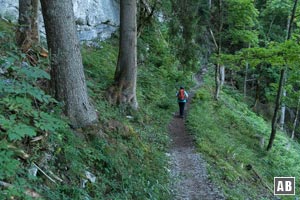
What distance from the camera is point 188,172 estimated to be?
364 inches

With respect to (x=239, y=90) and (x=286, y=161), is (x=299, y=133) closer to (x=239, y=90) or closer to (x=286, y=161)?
(x=239, y=90)

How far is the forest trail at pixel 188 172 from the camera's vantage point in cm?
782

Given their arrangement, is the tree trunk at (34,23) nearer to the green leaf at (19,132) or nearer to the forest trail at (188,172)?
the forest trail at (188,172)

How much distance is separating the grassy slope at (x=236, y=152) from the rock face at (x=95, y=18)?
260 inches

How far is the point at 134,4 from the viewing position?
11148mm

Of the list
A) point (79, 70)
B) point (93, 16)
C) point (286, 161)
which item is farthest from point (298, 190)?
point (93, 16)

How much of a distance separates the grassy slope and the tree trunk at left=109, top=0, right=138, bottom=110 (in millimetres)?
3131

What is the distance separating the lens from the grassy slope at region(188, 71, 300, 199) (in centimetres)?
966

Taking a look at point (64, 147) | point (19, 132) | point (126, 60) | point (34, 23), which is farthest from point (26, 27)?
point (19, 132)

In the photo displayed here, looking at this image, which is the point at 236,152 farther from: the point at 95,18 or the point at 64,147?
the point at 95,18

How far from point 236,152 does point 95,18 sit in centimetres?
995

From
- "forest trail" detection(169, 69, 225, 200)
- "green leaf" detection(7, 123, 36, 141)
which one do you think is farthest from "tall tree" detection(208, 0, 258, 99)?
"green leaf" detection(7, 123, 36, 141)

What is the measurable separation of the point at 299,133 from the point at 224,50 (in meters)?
10.7

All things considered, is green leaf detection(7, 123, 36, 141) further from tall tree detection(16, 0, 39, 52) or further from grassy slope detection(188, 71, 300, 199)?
grassy slope detection(188, 71, 300, 199)
